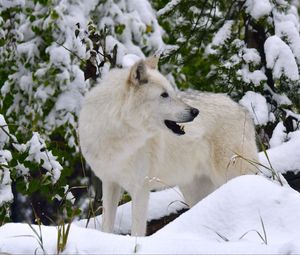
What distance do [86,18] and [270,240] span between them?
6924 mm

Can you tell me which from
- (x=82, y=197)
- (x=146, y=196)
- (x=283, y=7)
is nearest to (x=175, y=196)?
(x=146, y=196)

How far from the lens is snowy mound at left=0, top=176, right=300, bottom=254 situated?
2645 mm

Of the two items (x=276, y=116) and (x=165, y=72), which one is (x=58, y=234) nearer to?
(x=276, y=116)

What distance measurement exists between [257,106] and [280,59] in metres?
0.63

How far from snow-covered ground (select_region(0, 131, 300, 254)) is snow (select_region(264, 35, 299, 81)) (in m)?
4.52

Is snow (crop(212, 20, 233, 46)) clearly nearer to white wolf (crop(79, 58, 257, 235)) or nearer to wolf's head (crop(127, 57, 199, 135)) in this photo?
white wolf (crop(79, 58, 257, 235))

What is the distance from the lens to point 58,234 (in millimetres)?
2701

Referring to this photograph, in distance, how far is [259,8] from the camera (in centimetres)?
786

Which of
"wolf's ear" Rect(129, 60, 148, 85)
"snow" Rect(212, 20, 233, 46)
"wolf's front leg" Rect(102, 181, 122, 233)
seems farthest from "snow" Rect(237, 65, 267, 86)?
"wolf's front leg" Rect(102, 181, 122, 233)

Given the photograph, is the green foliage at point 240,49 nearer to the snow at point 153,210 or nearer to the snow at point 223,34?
the snow at point 223,34

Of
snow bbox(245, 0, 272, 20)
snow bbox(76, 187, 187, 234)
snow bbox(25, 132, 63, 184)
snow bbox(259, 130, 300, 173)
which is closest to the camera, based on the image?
snow bbox(25, 132, 63, 184)

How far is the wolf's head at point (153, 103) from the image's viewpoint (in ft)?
17.5

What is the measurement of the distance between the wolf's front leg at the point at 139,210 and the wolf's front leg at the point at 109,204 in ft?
0.83

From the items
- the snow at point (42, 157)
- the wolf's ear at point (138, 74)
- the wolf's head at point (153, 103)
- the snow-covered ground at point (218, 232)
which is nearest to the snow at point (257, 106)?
the wolf's head at point (153, 103)
